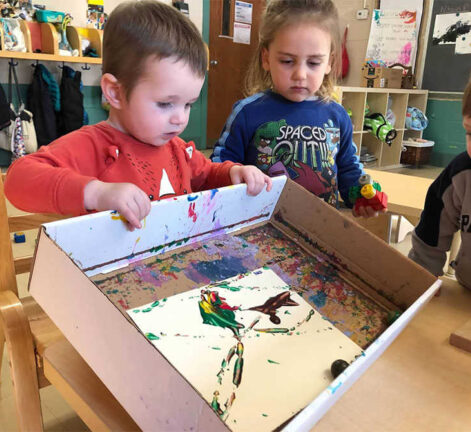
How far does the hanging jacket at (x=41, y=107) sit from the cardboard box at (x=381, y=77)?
2692 millimetres

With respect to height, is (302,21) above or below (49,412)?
above

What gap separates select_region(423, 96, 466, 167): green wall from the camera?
13.5 feet

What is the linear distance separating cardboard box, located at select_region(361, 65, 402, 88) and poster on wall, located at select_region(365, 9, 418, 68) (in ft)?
1.04

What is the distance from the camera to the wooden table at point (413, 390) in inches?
15.8

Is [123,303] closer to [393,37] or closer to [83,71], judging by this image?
[83,71]

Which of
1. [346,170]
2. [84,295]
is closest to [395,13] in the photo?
[346,170]

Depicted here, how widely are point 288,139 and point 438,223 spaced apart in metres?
0.36

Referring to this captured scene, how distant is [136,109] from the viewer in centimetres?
69

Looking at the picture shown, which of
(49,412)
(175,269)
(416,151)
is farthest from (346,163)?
(416,151)

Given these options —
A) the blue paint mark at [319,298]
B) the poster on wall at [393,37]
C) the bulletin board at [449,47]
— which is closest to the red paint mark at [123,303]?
the blue paint mark at [319,298]

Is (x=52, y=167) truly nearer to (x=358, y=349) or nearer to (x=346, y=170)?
(x=358, y=349)

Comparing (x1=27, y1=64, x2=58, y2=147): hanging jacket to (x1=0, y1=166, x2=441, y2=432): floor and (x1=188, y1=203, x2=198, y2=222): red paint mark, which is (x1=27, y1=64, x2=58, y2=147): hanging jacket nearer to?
(x1=0, y1=166, x2=441, y2=432): floor

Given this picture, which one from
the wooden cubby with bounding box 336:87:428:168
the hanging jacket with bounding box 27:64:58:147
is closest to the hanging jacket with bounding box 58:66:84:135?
the hanging jacket with bounding box 27:64:58:147

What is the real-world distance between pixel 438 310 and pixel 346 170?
1.70 ft
